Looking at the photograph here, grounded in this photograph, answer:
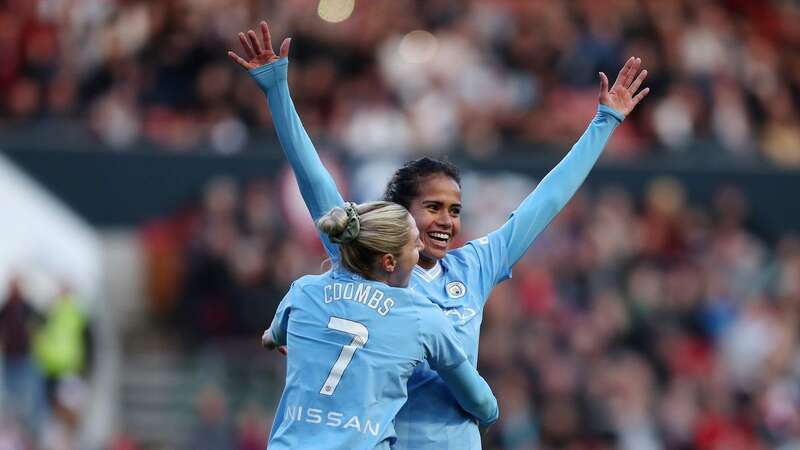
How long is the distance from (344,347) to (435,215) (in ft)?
2.90

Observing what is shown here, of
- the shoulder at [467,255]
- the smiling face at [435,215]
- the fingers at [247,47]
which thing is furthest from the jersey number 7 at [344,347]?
the fingers at [247,47]

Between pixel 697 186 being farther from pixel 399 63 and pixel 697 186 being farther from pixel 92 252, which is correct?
pixel 92 252

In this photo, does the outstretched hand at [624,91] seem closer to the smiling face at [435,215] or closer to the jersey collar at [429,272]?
the smiling face at [435,215]

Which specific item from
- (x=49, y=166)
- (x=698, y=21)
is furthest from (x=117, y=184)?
(x=698, y=21)

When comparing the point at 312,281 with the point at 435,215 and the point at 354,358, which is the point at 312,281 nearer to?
the point at 354,358

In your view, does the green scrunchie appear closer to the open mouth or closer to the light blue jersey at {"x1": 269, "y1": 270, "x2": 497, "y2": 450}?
the light blue jersey at {"x1": 269, "y1": 270, "x2": 497, "y2": 450}

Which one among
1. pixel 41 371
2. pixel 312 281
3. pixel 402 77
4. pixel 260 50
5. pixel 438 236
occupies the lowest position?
pixel 41 371

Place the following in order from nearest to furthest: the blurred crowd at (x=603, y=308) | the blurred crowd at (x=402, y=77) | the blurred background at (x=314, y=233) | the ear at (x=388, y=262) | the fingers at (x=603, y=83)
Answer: the ear at (x=388, y=262) < the fingers at (x=603, y=83) < the blurred crowd at (x=603, y=308) < the blurred background at (x=314, y=233) < the blurred crowd at (x=402, y=77)

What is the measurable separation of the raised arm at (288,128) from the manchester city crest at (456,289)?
0.46 metres

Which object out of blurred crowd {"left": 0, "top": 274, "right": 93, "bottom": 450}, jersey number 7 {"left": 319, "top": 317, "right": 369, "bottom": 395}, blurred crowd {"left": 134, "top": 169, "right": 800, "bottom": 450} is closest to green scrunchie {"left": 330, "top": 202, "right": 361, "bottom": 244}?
jersey number 7 {"left": 319, "top": 317, "right": 369, "bottom": 395}

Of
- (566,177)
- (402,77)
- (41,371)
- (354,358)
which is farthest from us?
(402,77)

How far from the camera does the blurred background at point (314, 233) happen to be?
42.1ft

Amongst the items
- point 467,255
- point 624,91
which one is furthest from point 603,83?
point 467,255

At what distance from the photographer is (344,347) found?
482cm
